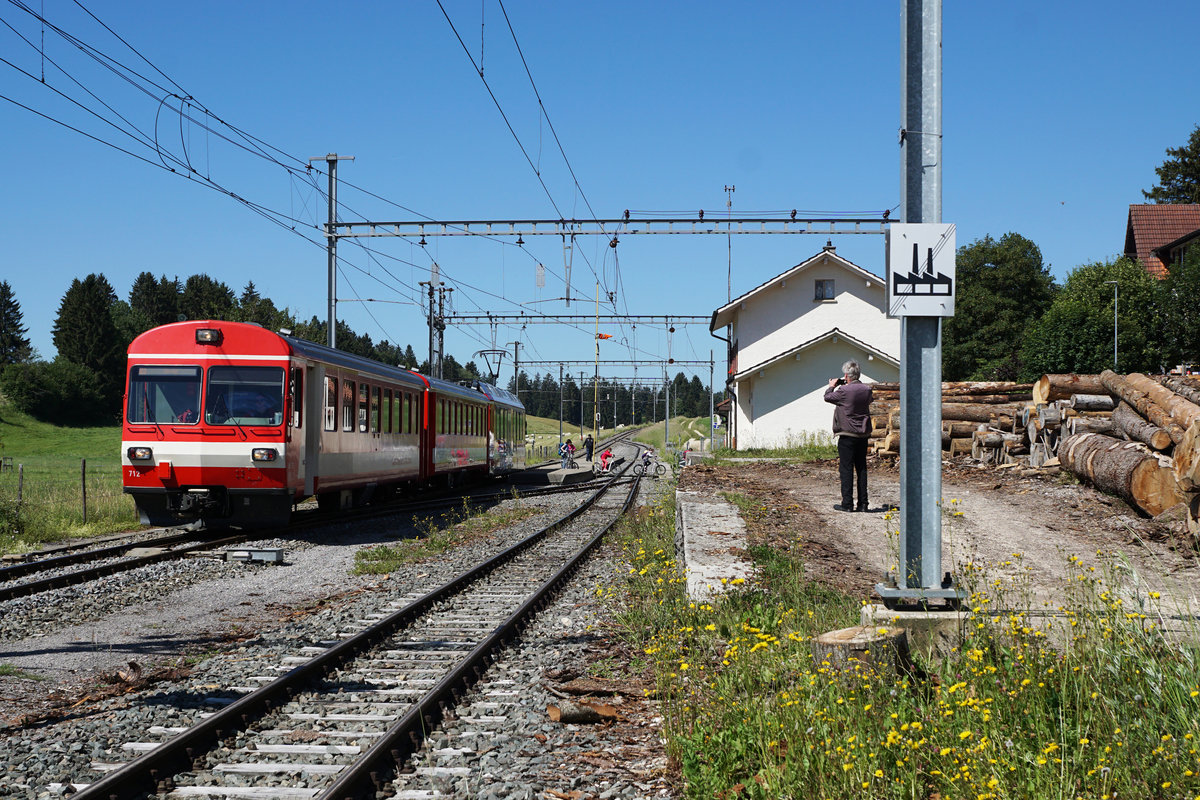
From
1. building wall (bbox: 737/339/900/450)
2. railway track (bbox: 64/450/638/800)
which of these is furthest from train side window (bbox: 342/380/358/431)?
building wall (bbox: 737/339/900/450)

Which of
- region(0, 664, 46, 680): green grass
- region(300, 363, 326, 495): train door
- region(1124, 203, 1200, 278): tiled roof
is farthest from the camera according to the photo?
region(1124, 203, 1200, 278): tiled roof

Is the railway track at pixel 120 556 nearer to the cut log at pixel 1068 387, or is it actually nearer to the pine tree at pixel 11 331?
the cut log at pixel 1068 387

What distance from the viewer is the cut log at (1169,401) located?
11705mm

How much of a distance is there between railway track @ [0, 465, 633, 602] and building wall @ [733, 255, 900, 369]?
78.0ft

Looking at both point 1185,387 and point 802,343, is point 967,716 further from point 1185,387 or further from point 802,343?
point 802,343

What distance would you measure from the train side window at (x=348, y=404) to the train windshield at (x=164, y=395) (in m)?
2.80

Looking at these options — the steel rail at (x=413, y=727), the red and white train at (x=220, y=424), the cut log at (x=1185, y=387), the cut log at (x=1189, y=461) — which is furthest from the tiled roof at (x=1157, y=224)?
the steel rail at (x=413, y=727)

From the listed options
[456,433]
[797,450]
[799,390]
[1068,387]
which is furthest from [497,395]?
[1068,387]

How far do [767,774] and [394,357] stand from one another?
153813 mm

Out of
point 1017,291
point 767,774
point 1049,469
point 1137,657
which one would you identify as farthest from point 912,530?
point 1017,291

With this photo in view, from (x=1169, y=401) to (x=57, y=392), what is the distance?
85.4 meters

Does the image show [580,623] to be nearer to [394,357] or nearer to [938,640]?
[938,640]

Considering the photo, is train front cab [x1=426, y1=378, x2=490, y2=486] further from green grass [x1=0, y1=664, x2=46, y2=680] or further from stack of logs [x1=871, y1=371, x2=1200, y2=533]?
green grass [x1=0, y1=664, x2=46, y2=680]

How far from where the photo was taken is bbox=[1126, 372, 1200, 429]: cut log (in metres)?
11.7
